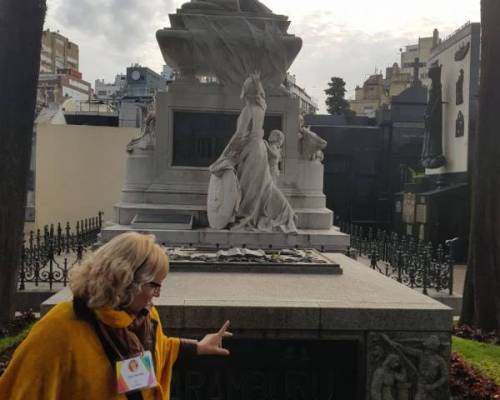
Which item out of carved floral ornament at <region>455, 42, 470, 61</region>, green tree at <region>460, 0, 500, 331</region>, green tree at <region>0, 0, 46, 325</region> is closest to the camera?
green tree at <region>0, 0, 46, 325</region>

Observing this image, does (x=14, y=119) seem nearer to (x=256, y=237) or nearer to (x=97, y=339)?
(x=256, y=237)

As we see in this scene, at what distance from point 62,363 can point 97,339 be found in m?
0.16

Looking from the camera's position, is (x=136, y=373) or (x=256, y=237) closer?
(x=136, y=373)

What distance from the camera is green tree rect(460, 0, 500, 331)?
791 centimetres

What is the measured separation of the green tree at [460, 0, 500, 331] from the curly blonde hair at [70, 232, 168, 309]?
672cm

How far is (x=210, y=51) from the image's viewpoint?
12.0 metres

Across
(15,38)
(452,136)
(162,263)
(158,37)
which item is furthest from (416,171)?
(162,263)

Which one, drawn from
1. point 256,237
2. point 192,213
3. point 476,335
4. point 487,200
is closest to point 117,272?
point 476,335

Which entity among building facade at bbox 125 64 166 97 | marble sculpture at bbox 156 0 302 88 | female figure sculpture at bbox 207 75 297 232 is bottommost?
female figure sculpture at bbox 207 75 297 232

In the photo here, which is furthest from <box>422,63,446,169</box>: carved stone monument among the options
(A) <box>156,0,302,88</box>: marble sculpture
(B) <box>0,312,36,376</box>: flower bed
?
(B) <box>0,312,36,376</box>: flower bed

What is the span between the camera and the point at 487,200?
812 centimetres

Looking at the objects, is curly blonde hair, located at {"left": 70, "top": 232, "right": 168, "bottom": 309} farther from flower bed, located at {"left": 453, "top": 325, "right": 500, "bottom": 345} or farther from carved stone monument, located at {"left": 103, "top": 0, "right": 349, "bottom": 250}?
carved stone monument, located at {"left": 103, "top": 0, "right": 349, "bottom": 250}

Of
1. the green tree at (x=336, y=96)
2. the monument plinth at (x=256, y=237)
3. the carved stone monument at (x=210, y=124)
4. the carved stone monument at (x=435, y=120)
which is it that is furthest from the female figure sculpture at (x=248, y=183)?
the green tree at (x=336, y=96)

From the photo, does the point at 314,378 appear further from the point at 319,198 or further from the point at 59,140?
the point at 59,140
